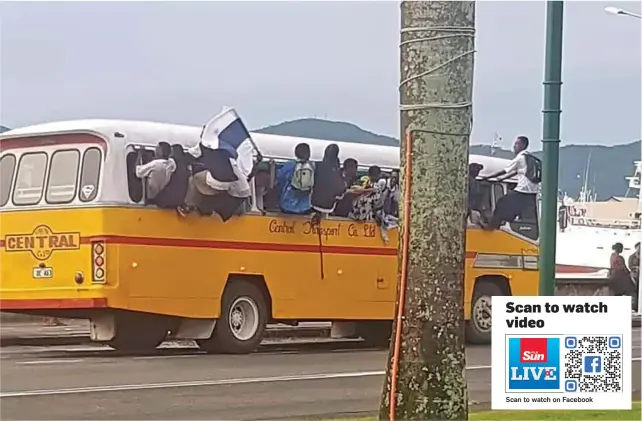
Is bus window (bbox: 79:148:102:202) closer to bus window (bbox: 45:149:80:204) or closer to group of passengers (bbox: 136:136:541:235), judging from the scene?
bus window (bbox: 45:149:80:204)

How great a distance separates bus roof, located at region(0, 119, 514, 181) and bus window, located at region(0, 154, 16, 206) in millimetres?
294

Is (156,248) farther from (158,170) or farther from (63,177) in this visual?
(63,177)

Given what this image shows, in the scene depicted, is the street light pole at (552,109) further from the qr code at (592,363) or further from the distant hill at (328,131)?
the distant hill at (328,131)

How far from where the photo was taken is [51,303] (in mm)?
17625

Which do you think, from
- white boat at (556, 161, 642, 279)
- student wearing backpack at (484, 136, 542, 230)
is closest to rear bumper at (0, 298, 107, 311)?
student wearing backpack at (484, 136, 542, 230)

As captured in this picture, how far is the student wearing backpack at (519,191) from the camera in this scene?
21.8m

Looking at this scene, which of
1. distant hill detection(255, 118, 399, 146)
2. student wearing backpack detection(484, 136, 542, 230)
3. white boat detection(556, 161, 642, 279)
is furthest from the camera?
white boat detection(556, 161, 642, 279)

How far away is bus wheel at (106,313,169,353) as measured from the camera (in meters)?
18.2

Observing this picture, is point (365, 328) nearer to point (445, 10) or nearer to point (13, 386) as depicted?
point (13, 386)

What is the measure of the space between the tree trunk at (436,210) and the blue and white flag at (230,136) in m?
10.2

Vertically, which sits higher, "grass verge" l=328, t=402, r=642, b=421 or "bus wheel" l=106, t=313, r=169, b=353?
"grass verge" l=328, t=402, r=642, b=421

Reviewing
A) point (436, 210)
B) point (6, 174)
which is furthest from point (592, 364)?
point (6, 174)

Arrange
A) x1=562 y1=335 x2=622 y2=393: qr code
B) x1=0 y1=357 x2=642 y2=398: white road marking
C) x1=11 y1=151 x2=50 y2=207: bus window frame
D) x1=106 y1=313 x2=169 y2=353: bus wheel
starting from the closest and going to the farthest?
x1=562 y1=335 x2=622 y2=393: qr code < x1=0 y1=357 x2=642 y2=398: white road marking < x1=11 y1=151 x2=50 y2=207: bus window frame < x1=106 y1=313 x2=169 y2=353: bus wheel

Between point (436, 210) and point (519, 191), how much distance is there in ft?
47.7
